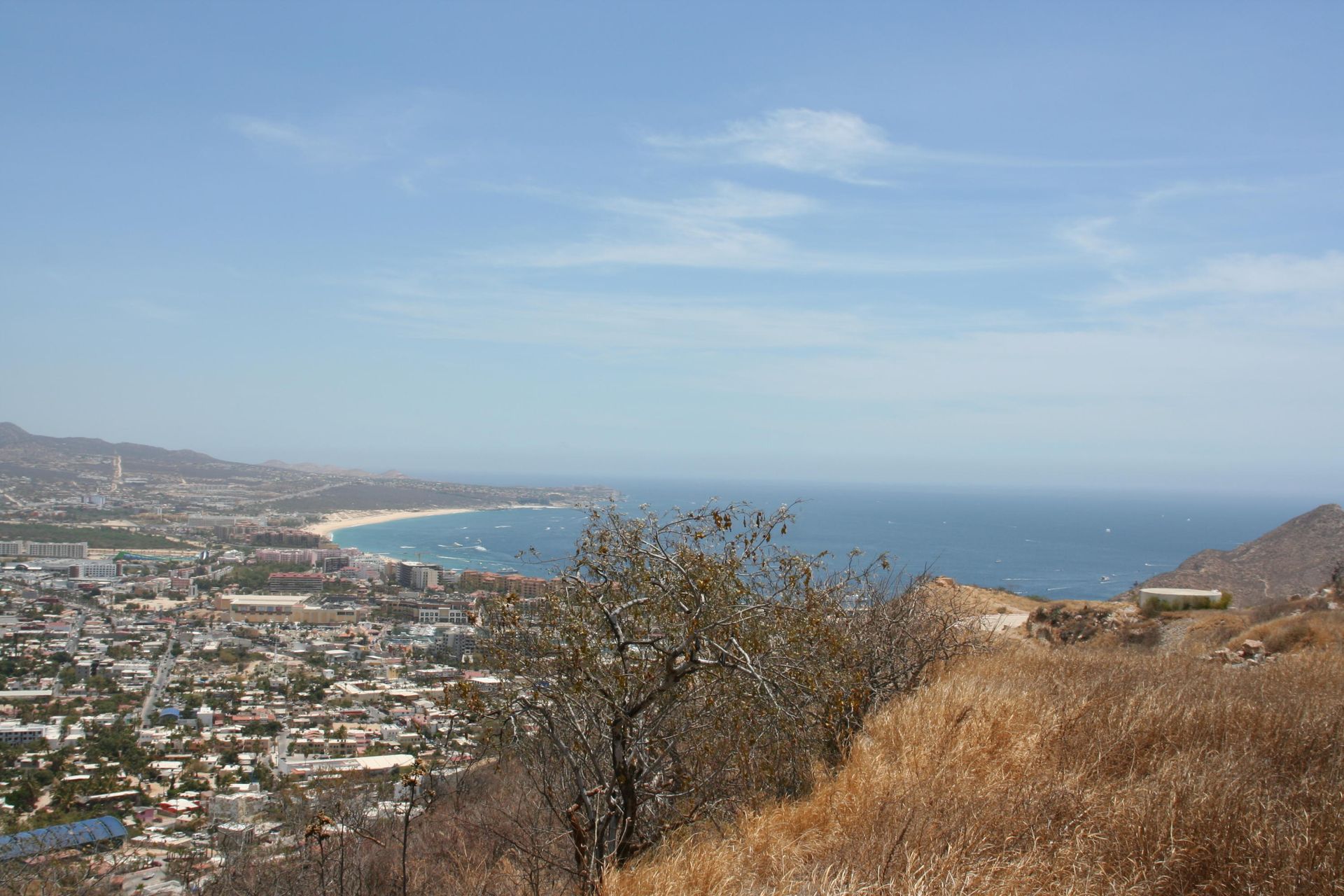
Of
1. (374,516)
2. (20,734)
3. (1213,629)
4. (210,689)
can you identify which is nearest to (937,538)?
(1213,629)

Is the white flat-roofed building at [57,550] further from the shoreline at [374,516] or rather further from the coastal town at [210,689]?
the shoreline at [374,516]

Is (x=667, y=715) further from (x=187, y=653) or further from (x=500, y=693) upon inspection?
(x=187, y=653)

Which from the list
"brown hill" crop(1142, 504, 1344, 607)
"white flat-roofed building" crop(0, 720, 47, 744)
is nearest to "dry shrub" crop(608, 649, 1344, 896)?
"white flat-roofed building" crop(0, 720, 47, 744)

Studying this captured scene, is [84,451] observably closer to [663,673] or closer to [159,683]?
[159,683]

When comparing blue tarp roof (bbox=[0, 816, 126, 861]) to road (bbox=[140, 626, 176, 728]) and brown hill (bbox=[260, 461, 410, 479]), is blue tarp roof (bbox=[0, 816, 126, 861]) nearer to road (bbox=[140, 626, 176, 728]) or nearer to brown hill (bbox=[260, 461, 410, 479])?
road (bbox=[140, 626, 176, 728])

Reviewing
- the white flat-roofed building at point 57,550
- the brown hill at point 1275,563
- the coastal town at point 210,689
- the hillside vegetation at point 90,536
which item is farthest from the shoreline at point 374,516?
the brown hill at point 1275,563
